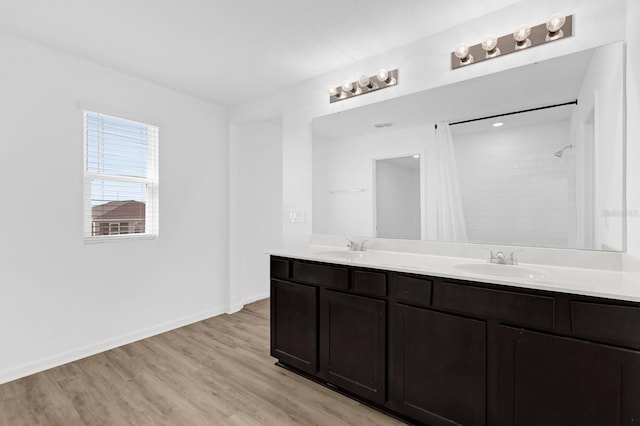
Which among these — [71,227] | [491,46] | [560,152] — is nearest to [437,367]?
[560,152]

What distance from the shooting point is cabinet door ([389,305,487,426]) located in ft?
5.12

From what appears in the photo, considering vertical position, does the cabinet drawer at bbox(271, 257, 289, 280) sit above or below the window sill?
below

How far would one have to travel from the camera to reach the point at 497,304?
1495mm

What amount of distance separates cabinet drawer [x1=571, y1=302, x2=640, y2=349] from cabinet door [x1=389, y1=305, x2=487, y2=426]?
0.38m

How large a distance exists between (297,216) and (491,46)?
2046 mm

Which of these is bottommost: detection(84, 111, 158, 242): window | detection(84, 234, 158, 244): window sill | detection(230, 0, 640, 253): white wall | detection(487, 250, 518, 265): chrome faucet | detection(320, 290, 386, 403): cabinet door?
detection(320, 290, 386, 403): cabinet door

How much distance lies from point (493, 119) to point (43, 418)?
3430mm

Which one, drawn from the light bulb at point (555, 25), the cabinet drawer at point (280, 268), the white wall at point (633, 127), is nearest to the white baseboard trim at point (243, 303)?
the cabinet drawer at point (280, 268)

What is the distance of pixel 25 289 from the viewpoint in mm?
2406

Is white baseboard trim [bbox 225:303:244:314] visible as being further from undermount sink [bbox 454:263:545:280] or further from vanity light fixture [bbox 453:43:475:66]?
vanity light fixture [bbox 453:43:475:66]

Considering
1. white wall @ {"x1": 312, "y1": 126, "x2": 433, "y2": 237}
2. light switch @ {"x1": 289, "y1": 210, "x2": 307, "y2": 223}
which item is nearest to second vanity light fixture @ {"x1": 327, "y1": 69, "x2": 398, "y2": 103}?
white wall @ {"x1": 312, "y1": 126, "x2": 433, "y2": 237}

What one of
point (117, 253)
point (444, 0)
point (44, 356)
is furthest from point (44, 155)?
point (444, 0)

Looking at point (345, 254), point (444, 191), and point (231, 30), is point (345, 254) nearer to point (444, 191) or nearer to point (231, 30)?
point (444, 191)

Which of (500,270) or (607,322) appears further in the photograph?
(500,270)
